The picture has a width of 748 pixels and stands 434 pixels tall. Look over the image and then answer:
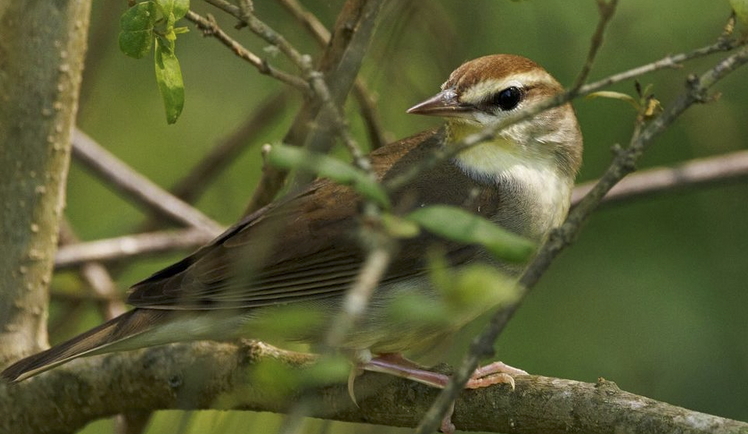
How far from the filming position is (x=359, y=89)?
16.5 ft

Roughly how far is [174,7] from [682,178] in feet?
10.6

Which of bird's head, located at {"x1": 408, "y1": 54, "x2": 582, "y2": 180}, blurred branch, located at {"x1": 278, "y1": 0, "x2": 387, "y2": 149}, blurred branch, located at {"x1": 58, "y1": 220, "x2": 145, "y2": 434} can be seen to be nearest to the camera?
bird's head, located at {"x1": 408, "y1": 54, "x2": 582, "y2": 180}

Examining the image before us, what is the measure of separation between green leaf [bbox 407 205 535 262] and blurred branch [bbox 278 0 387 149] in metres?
2.52

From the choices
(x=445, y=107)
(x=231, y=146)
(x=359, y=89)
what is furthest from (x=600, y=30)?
(x=231, y=146)

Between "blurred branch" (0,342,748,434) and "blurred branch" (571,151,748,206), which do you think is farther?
"blurred branch" (571,151,748,206)

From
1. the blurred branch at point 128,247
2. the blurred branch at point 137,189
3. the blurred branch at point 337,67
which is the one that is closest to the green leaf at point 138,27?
the blurred branch at point 337,67

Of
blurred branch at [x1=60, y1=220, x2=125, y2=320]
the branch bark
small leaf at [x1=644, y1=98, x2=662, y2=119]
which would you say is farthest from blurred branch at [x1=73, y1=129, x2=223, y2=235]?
small leaf at [x1=644, y1=98, x2=662, y2=119]

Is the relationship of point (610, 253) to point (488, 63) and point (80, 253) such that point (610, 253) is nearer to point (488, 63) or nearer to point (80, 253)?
point (488, 63)

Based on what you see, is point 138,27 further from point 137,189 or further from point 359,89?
point 137,189

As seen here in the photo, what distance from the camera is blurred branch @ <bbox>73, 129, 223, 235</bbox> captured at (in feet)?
18.7

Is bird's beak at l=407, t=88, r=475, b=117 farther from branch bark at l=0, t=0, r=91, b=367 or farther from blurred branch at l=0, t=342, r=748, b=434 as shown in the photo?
branch bark at l=0, t=0, r=91, b=367

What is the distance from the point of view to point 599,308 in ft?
22.1

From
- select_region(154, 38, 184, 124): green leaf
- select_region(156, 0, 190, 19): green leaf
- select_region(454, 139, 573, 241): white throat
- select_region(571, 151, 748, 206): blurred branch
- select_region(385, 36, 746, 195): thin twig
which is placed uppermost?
select_region(571, 151, 748, 206): blurred branch

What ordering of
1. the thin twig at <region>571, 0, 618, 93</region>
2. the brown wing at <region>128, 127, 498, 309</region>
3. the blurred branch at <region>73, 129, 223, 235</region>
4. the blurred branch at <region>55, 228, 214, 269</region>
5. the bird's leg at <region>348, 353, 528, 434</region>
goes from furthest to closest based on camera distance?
the blurred branch at <region>73, 129, 223, 235</region>, the blurred branch at <region>55, 228, 214, 269</region>, the brown wing at <region>128, 127, 498, 309</region>, the bird's leg at <region>348, 353, 528, 434</region>, the thin twig at <region>571, 0, 618, 93</region>
